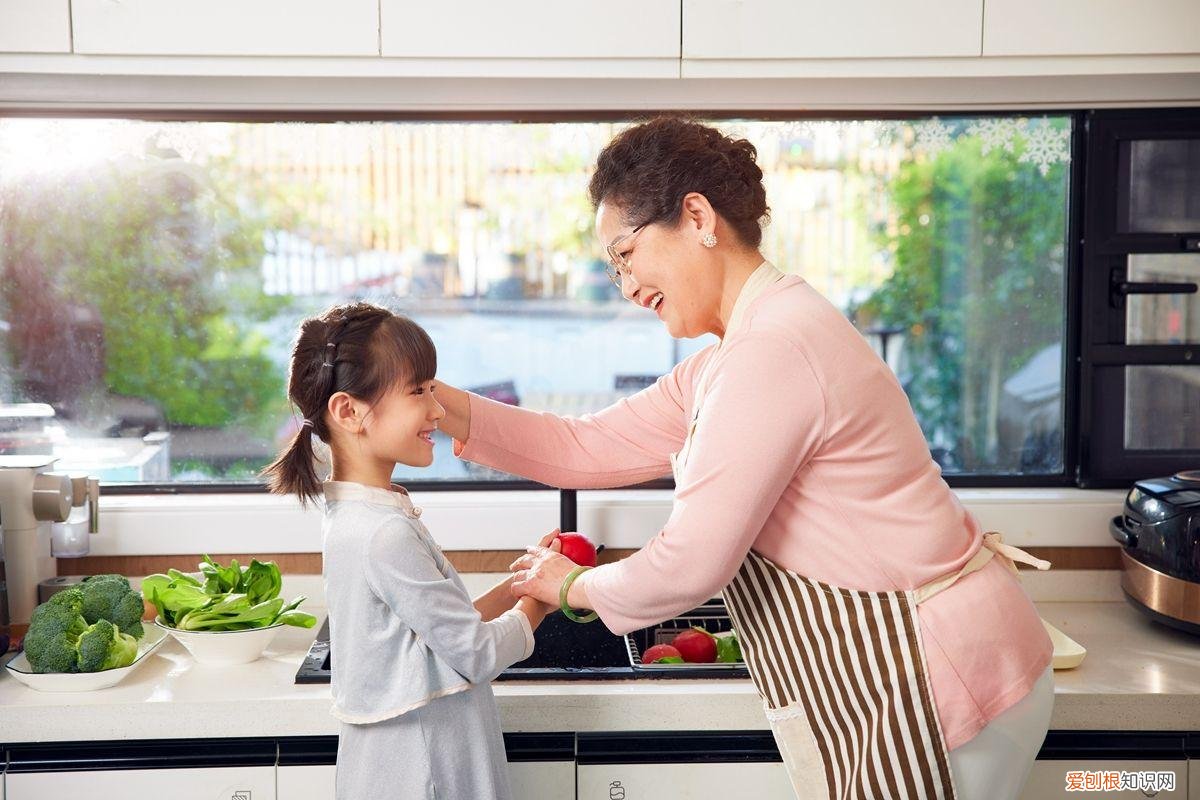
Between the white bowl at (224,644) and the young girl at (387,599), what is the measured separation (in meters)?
0.43

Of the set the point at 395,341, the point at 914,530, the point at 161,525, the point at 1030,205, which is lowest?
the point at 161,525

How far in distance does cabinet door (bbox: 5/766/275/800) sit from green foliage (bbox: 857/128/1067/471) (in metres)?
1.47

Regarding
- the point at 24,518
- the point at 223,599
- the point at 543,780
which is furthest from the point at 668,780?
the point at 24,518

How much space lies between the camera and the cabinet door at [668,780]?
169 cm

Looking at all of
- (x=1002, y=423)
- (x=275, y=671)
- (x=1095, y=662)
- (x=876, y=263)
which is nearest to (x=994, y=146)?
(x=876, y=263)

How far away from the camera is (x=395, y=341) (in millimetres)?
1433

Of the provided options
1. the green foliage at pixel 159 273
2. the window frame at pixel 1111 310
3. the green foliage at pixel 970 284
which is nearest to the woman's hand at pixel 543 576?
the green foliage at pixel 159 273

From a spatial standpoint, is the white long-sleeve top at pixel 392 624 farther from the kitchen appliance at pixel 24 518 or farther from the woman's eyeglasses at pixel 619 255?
the kitchen appliance at pixel 24 518

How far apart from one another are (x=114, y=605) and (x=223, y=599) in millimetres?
165

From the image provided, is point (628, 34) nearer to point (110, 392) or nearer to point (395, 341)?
point (395, 341)

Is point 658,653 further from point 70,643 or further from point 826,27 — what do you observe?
point 826,27

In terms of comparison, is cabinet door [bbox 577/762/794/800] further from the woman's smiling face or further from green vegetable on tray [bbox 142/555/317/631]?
the woman's smiling face

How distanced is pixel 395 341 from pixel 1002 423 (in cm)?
146

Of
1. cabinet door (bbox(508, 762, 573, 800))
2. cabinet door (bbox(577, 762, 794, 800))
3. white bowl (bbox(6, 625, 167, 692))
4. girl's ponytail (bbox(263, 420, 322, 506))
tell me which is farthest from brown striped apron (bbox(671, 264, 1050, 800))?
white bowl (bbox(6, 625, 167, 692))
